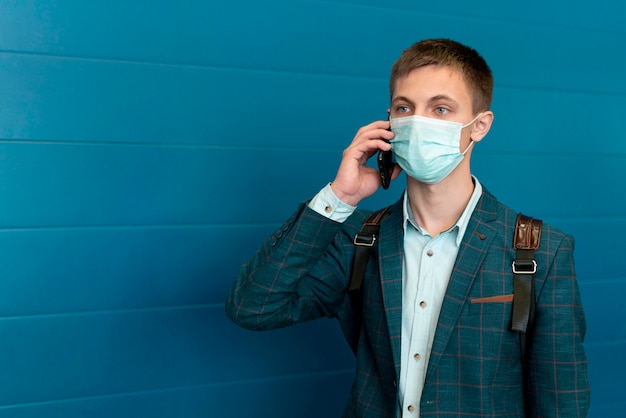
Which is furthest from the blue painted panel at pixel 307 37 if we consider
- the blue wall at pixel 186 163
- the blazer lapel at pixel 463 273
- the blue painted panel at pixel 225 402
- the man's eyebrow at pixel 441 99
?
the blue painted panel at pixel 225 402

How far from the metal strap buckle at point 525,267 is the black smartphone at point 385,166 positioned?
37 centimetres

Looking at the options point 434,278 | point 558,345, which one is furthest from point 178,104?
point 558,345

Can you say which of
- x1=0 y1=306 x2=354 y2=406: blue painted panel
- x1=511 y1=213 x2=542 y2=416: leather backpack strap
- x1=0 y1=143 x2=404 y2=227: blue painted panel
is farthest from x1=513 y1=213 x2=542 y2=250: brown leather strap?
x1=0 y1=306 x2=354 y2=406: blue painted panel

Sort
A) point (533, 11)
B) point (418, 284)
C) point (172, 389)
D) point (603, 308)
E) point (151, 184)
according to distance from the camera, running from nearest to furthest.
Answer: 1. point (418, 284)
2. point (151, 184)
3. point (172, 389)
4. point (533, 11)
5. point (603, 308)

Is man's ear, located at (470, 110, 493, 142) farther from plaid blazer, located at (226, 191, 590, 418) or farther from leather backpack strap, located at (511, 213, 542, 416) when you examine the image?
leather backpack strap, located at (511, 213, 542, 416)

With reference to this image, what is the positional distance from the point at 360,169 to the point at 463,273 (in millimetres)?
379

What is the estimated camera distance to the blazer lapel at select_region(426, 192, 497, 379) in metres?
1.66

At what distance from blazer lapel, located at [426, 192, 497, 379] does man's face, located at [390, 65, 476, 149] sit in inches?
7.8

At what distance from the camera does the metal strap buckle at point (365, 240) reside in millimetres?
1837

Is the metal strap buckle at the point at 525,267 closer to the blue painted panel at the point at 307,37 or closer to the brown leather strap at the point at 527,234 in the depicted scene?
the brown leather strap at the point at 527,234

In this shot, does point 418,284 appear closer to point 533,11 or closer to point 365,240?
point 365,240

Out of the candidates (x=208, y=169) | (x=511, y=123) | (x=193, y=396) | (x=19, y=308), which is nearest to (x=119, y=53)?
(x=208, y=169)

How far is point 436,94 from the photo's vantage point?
1.73m

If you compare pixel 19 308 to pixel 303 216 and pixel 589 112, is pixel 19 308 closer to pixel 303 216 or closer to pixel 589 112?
pixel 303 216
